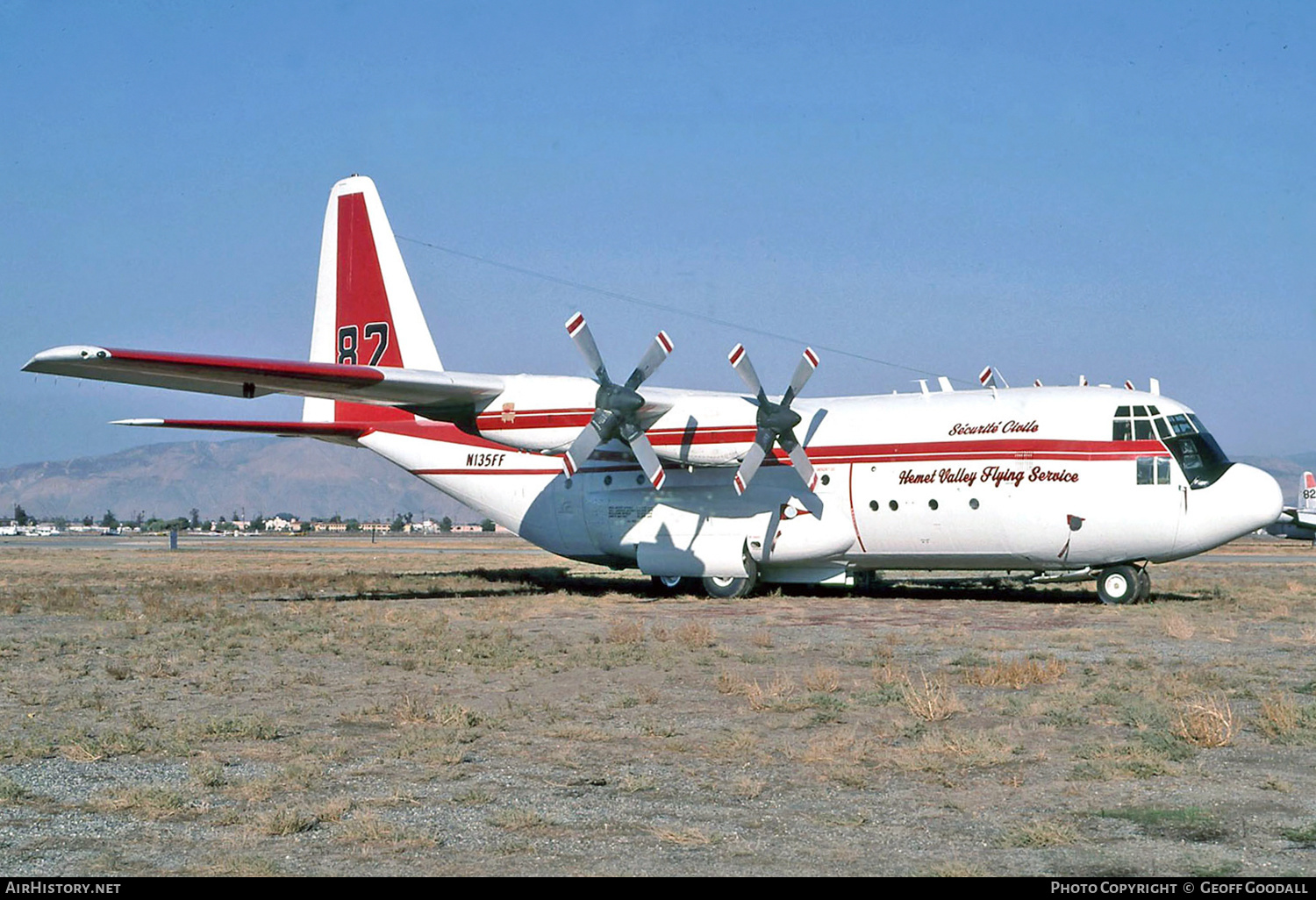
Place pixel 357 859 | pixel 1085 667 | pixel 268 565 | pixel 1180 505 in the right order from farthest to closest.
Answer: pixel 268 565
pixel 1180 505
pixel 1085 667
pixel 357 859

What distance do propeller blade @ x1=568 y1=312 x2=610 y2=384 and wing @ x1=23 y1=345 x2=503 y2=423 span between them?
1.81m

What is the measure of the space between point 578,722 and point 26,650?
30.6ft

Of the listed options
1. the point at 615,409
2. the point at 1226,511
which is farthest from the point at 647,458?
the point at 1226,511

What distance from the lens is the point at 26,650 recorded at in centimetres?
1606

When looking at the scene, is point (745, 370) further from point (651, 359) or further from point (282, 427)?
point (282, 427)

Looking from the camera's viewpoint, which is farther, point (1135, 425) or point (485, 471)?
point (485, 471)

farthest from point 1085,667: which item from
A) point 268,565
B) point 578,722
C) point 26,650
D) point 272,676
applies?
point 268,565

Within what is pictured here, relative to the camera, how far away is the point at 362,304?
Answer: 28656 mm

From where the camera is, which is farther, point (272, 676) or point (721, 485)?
point (721, 485)

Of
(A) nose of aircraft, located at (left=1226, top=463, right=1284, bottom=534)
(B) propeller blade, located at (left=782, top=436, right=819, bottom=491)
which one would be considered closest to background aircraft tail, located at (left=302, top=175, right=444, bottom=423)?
(B) propeller blade, located at (left=782, top=436, right=819, bottom=491)

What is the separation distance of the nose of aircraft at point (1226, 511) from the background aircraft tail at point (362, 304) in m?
16.4

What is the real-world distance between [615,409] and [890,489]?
209 inches

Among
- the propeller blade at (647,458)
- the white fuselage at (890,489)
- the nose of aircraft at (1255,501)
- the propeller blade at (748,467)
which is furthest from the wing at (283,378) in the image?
the nose of aircraft at (1255,501)
